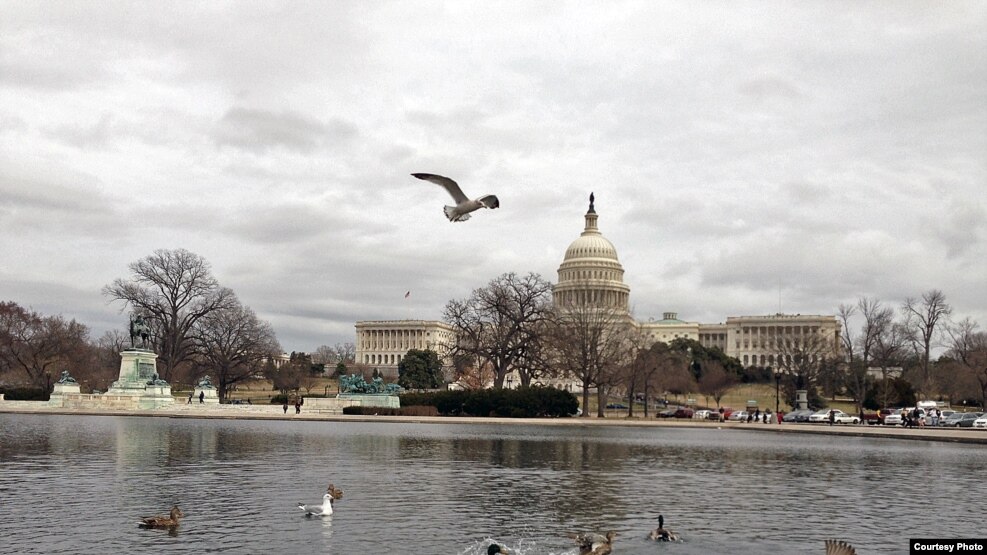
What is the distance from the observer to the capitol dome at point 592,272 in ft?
544

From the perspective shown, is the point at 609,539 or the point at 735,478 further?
the point at 735,478

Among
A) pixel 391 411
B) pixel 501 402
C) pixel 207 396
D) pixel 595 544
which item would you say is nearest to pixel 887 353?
pixel 501 402

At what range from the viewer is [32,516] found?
17.2 m

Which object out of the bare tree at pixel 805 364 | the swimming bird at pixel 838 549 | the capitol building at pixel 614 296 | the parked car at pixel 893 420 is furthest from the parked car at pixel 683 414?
the capitol building at pixel 614 296

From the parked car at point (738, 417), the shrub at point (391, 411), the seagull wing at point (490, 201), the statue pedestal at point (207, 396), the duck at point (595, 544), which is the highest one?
the seagull wing at point (490, 201)

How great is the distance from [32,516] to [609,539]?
Result: 10.3 meters

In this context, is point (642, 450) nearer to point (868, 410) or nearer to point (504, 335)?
point (504, 335)

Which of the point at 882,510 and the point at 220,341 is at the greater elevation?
the point at 220,341

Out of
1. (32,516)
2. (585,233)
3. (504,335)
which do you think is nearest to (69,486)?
(32,516)

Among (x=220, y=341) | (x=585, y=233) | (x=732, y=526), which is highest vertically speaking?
(x=585, y=233)

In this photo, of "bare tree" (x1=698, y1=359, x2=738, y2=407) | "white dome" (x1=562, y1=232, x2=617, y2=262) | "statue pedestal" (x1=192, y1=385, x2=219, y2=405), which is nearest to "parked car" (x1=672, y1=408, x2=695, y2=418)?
"bare tree" (x1=698, y1=359, x2=738, y2=407)

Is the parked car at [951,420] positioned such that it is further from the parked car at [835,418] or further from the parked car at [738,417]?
the parked car at [738,417]

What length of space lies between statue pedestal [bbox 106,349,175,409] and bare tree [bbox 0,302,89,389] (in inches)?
761

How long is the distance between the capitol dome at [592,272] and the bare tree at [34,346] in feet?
292
